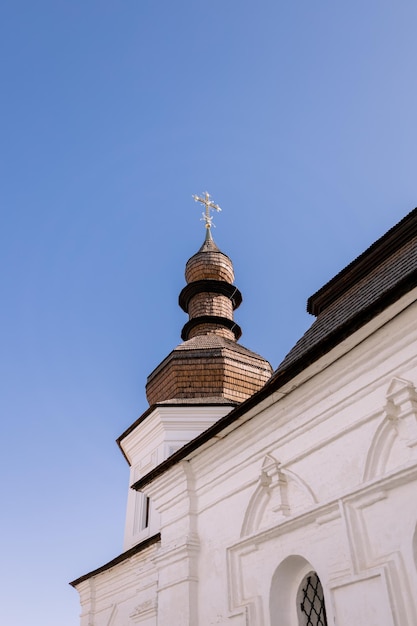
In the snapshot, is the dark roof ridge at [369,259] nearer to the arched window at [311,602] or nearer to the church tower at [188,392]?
the arched window at [311,602]

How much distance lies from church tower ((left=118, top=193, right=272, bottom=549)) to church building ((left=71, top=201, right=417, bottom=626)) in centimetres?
409

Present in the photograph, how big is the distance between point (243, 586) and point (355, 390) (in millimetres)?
2589

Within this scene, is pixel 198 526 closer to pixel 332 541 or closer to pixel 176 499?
pixel 176 499

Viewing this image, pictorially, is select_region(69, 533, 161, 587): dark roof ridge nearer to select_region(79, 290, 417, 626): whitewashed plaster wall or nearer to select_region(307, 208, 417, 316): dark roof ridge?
select_region(79, 290, 417, 626): whitewashed plaster wall

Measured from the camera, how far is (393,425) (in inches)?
223

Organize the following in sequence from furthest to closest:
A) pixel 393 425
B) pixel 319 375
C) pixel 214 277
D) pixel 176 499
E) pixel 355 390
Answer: pixel 214 277 < pixel 176 499 < pixel 319 375 < pixel 355 390 < pixel 393 425

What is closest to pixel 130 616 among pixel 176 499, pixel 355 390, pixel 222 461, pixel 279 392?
pixel 176 499

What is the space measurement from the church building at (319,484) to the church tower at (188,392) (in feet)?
13.4

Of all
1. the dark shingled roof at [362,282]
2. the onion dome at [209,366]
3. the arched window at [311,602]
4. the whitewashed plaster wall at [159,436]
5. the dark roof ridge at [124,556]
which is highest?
the onion dome at [209,366]

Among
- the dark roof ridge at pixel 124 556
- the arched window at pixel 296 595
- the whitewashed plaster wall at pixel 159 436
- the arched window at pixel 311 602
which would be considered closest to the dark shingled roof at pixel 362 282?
the arched window at pixel 296 595

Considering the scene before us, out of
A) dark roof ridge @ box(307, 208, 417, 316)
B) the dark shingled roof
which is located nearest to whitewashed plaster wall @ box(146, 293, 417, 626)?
the dark shingled roof

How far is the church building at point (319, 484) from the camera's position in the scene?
5.43 meters

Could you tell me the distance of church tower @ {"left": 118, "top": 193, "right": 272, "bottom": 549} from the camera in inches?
565

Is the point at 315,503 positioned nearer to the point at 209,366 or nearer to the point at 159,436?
the point at 159,436
